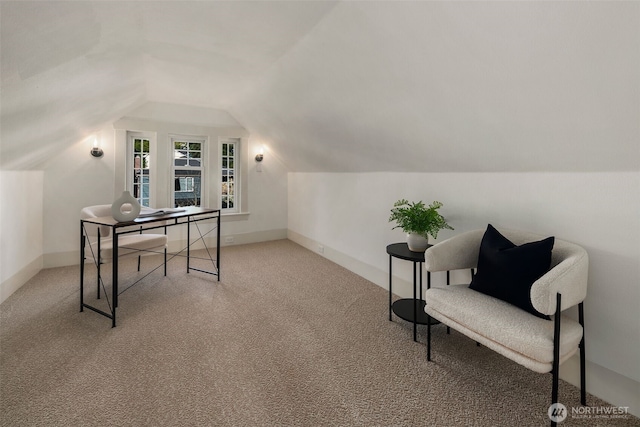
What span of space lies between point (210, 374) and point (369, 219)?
2440mm

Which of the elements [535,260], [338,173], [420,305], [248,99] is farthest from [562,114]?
[248,99]

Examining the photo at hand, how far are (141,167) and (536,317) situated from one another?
206 inches

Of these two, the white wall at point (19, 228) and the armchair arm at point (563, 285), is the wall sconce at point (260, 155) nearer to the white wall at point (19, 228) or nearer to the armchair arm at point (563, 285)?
the white wall at point (19, 228)

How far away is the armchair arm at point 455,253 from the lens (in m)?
2.12

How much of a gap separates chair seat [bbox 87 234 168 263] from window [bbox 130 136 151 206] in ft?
5.56

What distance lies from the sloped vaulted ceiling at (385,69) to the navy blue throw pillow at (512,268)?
0.58 metres

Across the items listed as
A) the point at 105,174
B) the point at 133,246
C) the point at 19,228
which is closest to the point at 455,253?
the point at 133,246

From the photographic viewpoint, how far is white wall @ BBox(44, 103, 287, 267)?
4.15 metres

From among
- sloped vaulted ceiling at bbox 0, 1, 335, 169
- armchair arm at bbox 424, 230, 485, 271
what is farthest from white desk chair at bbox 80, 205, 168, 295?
armchair arm at bbox 424, 230, 485, 271

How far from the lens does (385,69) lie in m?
2.12

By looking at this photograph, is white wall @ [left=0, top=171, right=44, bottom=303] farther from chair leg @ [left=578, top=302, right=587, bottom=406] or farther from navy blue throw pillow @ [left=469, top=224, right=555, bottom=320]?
chair leg @ [left=578, top=302, right=587, bottom=406]

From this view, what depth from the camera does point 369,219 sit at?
3.82m

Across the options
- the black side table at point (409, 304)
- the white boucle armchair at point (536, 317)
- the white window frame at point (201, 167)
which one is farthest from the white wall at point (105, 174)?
the white boucle armchair at point (536, 317)

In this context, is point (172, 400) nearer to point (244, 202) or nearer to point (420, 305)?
point (420, 305)
